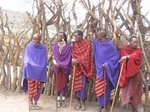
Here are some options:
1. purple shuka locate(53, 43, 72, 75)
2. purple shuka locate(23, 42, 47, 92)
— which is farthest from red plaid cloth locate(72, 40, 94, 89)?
purple shuka locate(23, 42, 47, 92)

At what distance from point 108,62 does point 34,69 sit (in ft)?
4.95

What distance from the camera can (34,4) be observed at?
662 cm

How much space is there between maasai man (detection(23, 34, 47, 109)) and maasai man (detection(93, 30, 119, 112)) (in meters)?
1.16

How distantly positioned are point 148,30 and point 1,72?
157 inches

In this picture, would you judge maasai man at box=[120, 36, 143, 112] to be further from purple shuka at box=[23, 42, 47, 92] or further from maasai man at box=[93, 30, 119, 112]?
purple shuka at box=[23, 42, 47, 92]

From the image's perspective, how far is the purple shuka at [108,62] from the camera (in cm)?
518

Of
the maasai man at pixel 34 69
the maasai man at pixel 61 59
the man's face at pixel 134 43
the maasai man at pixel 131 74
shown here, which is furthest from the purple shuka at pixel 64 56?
the man's face at pixel 134 43

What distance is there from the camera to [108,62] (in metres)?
5.16

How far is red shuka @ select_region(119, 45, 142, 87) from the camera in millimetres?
4852

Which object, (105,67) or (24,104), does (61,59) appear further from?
(24,104)

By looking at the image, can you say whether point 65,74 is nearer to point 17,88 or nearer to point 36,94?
point 36,94

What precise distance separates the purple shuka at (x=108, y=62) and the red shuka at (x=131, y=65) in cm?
24

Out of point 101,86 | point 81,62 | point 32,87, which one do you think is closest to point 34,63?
point 32,87

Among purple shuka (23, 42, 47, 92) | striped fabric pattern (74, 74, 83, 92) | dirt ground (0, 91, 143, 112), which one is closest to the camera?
purple shuka (23, 42, 47, 92)
